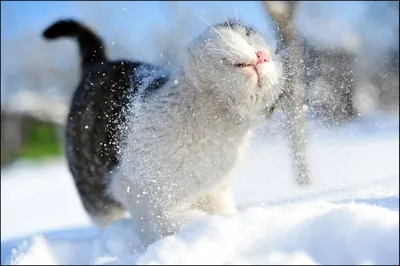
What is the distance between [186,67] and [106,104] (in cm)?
94

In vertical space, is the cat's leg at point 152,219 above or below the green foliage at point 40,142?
below

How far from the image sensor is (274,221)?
1.40m

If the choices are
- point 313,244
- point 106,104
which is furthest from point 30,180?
point 313,244

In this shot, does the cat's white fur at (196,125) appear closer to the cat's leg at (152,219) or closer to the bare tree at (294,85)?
the cat's leg at (152,219)

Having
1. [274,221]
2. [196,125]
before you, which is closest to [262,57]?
[196,125]

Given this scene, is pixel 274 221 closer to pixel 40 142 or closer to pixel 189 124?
pixel 189 124

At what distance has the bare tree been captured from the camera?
2650mm

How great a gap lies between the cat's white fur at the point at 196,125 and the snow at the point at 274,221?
0.35m

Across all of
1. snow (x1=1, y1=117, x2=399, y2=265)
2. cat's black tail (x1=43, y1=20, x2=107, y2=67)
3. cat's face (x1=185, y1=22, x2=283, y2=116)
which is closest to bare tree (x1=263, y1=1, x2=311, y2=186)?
snow (x1=1, y1=117, x2=399, y2=265)

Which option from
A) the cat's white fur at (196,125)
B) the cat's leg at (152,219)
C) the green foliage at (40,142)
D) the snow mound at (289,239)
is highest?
the green foliage at (40,142)

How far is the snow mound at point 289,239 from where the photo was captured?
119 centimetres

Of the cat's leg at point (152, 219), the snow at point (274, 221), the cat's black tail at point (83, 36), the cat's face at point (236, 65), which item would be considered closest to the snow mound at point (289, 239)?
the snow at point (274, 221)

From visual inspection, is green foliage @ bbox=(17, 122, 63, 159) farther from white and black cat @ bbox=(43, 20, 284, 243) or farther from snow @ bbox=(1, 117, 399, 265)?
white and black cat @ bbox=(43, 20, 284, 243)

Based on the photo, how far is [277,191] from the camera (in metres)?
4.82
